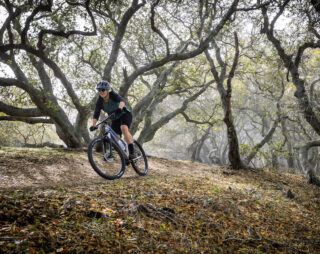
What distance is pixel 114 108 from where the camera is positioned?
6.14 metres

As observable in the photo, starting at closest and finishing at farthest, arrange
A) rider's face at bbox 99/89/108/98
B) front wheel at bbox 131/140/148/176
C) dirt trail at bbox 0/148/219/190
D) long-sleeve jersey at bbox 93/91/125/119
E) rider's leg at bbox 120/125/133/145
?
1. dirt trail at bbox 0/148/219/190
2. rider's face at bbox 99/89/108/98
3. long-sleeve jersey at bbox 93/91/125/119
4. rider's leg at bbox 120/125/133/145
5. front wheel at bbox 131/140/148/176

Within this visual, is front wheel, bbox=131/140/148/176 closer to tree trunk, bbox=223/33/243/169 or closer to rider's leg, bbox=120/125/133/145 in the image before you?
rider's leg, bbox=120/125/133/145

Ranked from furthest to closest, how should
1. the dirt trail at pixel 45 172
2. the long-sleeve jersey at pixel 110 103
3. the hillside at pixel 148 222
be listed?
1. the long-sleeve jersey at pixel 110 103
2. the dirt trail at pixel 45 172
3. the hillside at pixel 148 222

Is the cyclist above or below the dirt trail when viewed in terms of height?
above

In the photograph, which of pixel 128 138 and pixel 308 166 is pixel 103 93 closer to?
pixel 128 138

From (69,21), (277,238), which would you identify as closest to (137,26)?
(69,21)

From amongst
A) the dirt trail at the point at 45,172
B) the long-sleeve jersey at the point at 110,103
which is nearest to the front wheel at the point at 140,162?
the dirt trail at the point at 45,172

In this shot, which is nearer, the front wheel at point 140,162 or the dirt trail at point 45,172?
the dirt trail at point 45,172

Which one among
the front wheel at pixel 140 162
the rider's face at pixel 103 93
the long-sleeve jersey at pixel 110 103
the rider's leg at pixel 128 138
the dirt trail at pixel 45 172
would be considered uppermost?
the rider's face at pixel 103 93

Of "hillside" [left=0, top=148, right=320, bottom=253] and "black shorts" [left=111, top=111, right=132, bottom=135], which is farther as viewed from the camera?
"black shorts" [left=111, top=111, right=132, bottom=135]

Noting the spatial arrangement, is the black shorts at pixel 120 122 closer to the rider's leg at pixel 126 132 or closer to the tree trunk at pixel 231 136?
the rider's leg at pixel 126 132

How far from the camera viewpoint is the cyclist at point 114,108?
5829 mm

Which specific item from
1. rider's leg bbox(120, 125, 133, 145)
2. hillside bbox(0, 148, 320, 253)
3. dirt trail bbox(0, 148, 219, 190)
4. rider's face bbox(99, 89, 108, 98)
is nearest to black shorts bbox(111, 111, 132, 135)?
rider's leg bbox(120, 125, 133, 145)

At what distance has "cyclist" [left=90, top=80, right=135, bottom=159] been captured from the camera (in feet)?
A: 19.1
